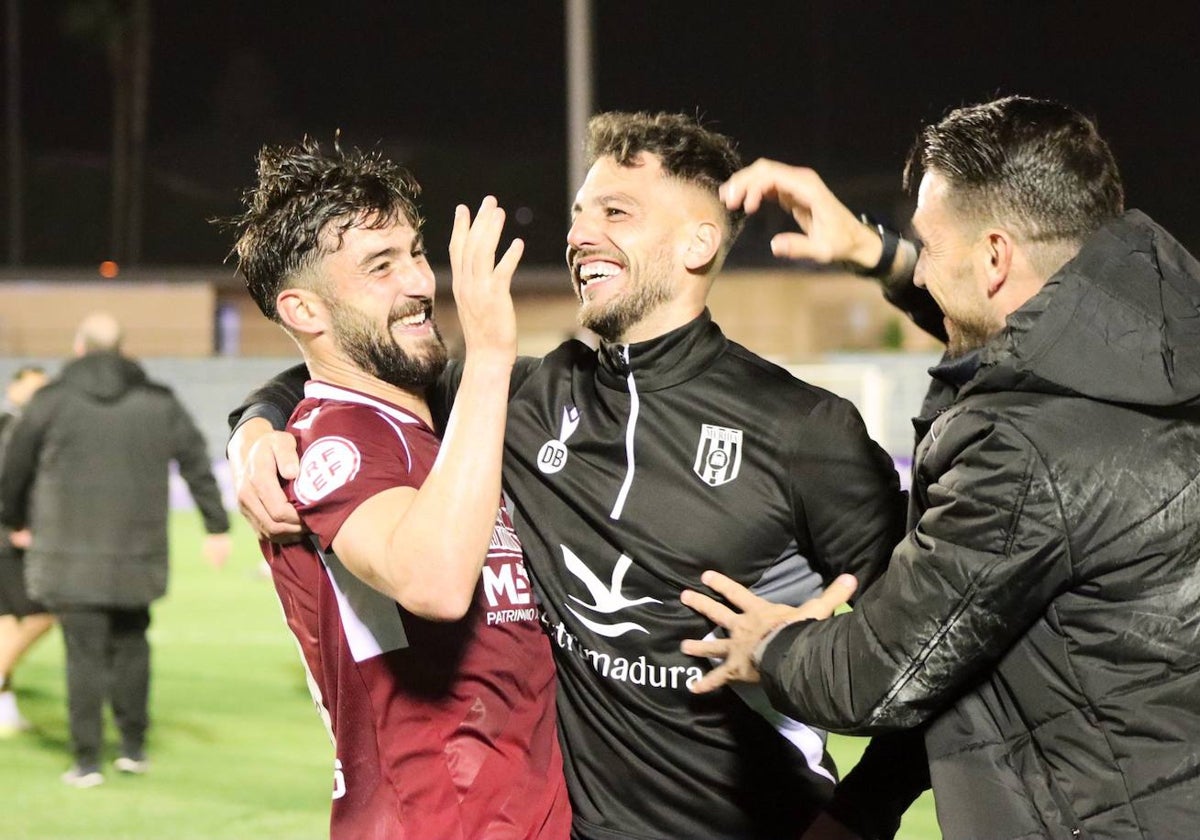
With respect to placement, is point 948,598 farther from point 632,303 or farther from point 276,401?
point 276,401

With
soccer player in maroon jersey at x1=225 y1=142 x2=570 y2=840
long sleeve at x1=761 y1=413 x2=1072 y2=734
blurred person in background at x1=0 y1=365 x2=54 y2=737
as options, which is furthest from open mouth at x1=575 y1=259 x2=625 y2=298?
blurred person in background at x1=0 y1=365 x2=54 y2=737

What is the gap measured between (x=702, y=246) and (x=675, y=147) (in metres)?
0.24

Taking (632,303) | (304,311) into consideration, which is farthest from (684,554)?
(304,311)

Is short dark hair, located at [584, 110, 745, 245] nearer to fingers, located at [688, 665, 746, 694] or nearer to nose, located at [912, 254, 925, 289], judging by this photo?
nose, located at [912, 254, 925, 289]

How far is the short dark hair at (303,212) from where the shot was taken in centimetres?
317

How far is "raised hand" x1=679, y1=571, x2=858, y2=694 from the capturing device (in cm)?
276

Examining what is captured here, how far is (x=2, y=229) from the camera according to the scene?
32.5 metres

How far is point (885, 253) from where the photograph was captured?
3170 millimetres

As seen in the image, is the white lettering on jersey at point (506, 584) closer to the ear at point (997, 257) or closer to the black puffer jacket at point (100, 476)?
the ear at point (997, 257)

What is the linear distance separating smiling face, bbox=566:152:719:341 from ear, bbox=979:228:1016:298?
3.07ft

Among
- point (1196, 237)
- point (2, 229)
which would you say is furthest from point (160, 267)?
point (1196, 237)

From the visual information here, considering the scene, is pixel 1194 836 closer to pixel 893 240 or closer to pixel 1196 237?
pixel 893 240

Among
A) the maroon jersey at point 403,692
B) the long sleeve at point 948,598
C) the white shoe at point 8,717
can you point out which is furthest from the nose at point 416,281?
the white shoe at point 8,717

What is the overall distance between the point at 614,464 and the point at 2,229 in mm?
32103
